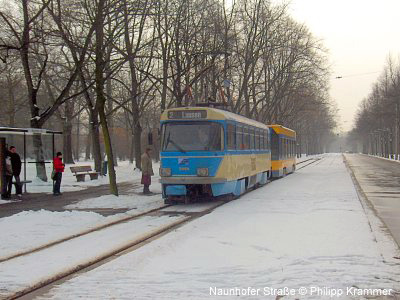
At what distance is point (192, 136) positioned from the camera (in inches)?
641

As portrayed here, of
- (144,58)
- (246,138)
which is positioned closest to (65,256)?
(246,138)

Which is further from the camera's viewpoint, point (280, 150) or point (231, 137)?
point (280, 150)

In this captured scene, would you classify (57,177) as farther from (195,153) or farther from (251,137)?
(251,137)

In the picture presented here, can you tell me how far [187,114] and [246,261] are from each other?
9157 millimetres

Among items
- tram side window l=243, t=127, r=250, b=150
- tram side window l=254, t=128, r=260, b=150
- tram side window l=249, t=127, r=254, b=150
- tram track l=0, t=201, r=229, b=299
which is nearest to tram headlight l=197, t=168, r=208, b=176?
tram track l=0, t=201, r=229, b=299

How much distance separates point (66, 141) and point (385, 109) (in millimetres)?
31624

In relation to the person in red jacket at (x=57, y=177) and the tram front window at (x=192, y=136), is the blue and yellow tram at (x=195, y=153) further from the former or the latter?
the person in red jacket at (x=57, y=177)

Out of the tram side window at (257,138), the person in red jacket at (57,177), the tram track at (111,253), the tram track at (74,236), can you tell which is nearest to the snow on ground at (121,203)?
the tram track at (74,236)

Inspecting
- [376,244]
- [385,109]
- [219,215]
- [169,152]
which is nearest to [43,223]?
[219,215]

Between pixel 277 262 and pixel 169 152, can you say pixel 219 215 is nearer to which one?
pixel 169 152

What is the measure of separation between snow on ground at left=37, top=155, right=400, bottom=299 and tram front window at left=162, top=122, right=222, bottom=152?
4.26m

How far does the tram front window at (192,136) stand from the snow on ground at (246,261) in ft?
14.0

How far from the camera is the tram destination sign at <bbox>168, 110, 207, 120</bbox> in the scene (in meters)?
16.2

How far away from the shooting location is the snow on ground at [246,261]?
6.23 meters
